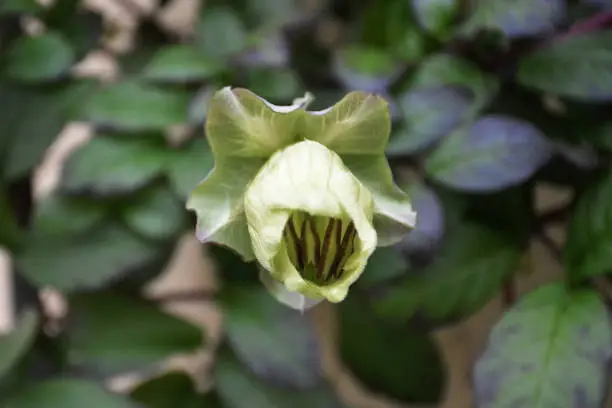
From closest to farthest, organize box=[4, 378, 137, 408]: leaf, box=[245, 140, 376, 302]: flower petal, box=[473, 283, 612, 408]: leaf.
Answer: box=[245, 140, 376, 302]: flower petal
box=[473, 283, 612, 408]: leaf
box=[4, 378, 137, 408]: leaf

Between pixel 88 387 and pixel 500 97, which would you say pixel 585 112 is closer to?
pixel 500 97

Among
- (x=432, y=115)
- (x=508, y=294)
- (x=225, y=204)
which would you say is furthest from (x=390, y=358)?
(x=225, y=204)

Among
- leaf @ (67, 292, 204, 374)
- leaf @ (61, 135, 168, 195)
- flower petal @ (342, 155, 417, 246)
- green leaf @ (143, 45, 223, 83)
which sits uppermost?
flower petal @ (342, 155, 417, 246)

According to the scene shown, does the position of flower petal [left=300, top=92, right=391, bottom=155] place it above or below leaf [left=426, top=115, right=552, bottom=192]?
above

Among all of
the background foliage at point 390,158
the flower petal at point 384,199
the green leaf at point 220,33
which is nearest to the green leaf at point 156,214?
the background foliage at point 390,158

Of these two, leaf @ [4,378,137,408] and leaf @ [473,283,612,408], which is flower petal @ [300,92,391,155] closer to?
leaf @ [473,283,612,408]

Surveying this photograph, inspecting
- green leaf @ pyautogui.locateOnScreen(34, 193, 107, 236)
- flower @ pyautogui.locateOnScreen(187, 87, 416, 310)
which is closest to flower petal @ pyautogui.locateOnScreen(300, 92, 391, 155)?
flower @ pyautogui.locateOnScreen(187, 87, 416, 310)

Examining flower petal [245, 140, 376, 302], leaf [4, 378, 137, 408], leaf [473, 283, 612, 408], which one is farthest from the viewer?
leaf [4, 378, 137, 408]
